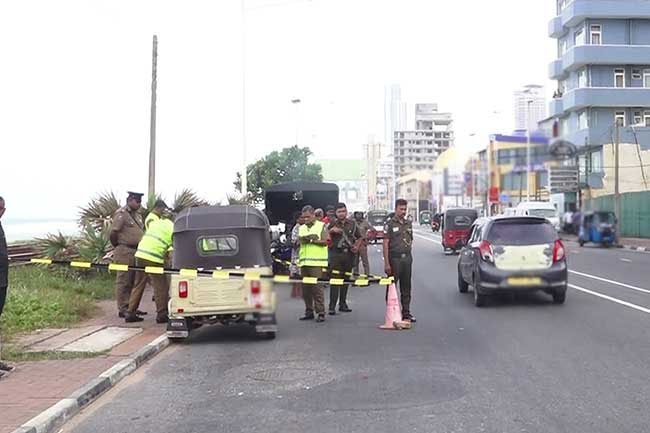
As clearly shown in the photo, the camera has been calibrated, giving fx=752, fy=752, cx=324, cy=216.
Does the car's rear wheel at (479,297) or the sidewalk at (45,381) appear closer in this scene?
the sidewalk at (45,381)

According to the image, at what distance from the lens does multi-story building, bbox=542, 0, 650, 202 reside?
267 inches

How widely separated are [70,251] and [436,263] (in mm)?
12733

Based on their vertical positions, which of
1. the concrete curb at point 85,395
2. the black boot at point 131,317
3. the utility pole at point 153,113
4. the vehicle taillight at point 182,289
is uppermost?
the utility pole at point 153,113

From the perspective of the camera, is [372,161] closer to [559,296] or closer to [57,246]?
[559,296]

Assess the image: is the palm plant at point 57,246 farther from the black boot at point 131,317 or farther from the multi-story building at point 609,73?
the multi-story building at point 609,73

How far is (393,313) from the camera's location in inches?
446

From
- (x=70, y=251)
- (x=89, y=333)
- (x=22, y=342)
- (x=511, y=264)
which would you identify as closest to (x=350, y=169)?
(x=511, y=264)

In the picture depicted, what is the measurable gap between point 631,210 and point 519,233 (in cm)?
339

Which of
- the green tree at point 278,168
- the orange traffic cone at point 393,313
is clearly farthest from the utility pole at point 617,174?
the green tree at point 278,168

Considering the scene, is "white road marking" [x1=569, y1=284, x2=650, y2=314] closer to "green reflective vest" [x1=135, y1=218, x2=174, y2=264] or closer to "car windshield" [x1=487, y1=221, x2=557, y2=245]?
"car windshield" [x1=487, y1=221, x2=557, y2=245]

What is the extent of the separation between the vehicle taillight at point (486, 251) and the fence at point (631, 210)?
2418 mm

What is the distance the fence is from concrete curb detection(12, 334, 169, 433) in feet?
15.8

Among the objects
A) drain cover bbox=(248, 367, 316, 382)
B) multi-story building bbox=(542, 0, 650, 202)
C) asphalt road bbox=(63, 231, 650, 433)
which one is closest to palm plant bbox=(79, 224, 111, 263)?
asphalt road bbox=(63, 231, 650, 433)

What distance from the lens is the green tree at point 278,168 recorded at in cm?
4084
